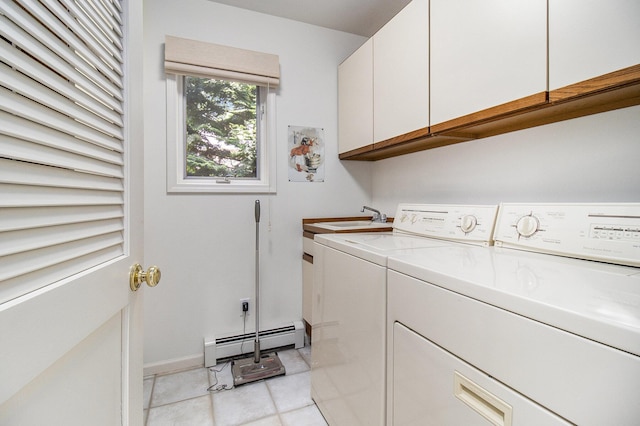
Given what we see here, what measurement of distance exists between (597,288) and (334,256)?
36.6 inches

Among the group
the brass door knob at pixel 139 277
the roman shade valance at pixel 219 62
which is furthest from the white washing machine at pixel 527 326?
the roman shade valance at pixel 219 62

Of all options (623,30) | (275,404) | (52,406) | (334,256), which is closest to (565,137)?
(623,30)

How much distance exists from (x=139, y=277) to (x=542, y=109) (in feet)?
4.96

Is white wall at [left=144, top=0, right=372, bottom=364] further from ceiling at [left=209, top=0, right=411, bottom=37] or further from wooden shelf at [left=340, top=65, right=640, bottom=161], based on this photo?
wooden shelf at [left=340, top=65, right=640, bottom=161]

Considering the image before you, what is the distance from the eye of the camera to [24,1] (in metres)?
0.43

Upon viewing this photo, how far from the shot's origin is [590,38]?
0.89 meters

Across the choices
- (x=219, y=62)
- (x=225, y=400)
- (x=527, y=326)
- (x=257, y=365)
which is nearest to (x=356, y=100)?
(x=219, y=62)

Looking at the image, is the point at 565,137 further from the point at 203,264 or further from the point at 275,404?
the point at 203,264

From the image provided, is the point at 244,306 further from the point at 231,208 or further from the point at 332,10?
the point at 332,10

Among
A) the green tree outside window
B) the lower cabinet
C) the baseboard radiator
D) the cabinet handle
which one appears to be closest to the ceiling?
the green tree outside window

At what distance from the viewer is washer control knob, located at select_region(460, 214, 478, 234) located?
1353 millimetres

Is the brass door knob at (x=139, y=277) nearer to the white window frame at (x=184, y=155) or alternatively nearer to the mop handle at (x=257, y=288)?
the mop handle at (x=257, y=288)

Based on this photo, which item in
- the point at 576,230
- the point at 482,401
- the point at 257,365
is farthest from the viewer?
the point at 257,365

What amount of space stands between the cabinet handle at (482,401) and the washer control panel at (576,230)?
2.09 feet
